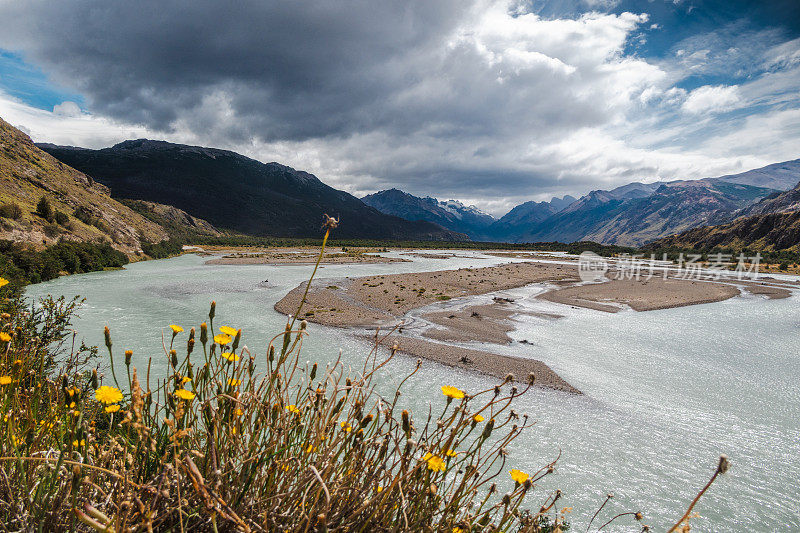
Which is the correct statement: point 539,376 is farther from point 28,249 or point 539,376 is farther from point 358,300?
point 28,249

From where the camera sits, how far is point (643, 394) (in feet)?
36.9

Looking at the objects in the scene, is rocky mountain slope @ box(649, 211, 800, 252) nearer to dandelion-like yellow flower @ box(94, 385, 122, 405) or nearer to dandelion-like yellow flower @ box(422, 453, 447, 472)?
dandelion-like yellow flower @ box(422, 453, 447, 472)

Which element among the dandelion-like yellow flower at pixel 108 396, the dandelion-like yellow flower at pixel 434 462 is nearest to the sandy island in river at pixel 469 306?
the dandelion-like yellow flower at pixel 434 462

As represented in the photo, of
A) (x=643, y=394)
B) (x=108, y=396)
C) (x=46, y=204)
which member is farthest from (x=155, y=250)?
(x=108, y=396)

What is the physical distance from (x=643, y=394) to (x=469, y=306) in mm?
12910

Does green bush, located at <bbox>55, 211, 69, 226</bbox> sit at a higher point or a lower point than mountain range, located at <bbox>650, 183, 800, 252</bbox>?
lower

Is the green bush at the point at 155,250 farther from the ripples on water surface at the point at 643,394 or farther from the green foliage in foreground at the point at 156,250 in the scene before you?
the ripples on water surface at the point at 643,394

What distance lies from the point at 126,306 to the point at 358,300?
12999mm

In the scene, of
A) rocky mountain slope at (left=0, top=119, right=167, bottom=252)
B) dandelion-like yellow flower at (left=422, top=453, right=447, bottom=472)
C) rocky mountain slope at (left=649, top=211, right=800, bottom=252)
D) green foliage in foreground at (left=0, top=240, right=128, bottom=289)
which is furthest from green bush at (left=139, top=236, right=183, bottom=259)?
rocky mountain slope at (left=649, top=211, right=800, bottom=252)

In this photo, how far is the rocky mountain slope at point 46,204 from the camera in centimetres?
3253

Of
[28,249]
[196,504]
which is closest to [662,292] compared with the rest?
[196,504]

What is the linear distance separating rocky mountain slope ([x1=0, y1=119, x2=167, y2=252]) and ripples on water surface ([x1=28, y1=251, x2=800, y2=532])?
14.5 m

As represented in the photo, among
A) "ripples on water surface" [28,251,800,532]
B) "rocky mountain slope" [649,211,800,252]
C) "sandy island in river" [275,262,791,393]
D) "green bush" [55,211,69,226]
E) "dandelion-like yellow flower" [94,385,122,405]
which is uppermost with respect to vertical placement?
"rocky mountain slope" [649,211,800,252]

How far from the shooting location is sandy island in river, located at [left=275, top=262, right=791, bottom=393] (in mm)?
13453
